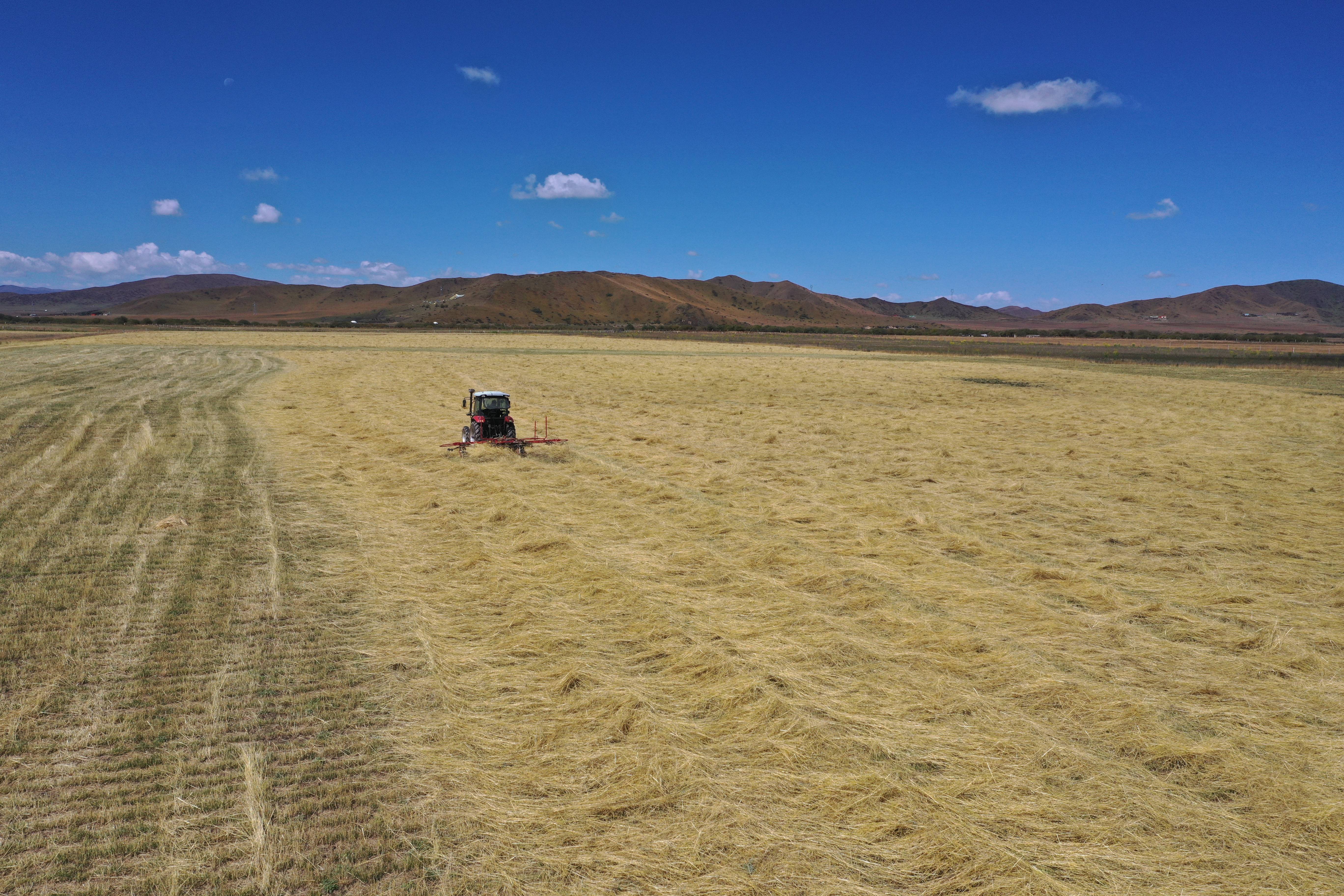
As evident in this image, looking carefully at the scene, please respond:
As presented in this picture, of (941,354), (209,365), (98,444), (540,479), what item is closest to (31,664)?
(540,479)

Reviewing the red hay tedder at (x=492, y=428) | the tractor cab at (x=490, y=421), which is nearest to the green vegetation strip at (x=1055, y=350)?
the red hay tedder at (x=492, y=428)

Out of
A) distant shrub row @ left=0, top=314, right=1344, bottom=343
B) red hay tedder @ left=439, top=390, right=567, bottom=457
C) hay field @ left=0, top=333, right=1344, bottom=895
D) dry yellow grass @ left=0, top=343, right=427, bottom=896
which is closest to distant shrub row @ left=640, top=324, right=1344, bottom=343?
distant shrub row @ left=0, top=314, right=1344, bottom=343

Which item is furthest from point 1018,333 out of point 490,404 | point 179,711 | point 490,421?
point 179,711

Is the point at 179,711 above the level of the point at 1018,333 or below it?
below

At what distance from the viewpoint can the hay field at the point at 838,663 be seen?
4.39 metres

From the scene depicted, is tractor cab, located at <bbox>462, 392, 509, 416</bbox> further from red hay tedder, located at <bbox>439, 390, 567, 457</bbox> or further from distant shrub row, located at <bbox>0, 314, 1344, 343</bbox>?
distant shrub row, located at <bbox>0, 314, 1344, 343</bbox>

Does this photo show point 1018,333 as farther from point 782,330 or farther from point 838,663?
point 838,663

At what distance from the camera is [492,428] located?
53.5 feet

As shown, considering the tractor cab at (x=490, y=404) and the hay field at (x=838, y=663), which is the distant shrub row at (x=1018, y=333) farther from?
the hay field at (x=838, y=663)

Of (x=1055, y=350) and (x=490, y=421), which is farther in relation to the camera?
(x=1055, y=350)

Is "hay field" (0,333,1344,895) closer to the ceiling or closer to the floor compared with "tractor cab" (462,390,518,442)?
closer to the floor

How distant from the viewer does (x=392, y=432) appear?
1877 centimetres

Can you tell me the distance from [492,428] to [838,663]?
37.1 ft

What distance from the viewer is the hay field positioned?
4.39m
